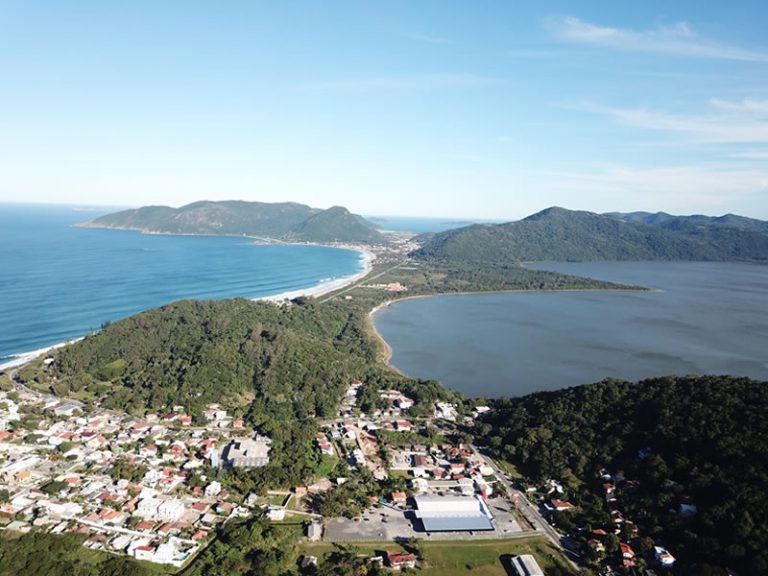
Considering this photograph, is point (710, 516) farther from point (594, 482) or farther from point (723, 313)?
point (723, 313)

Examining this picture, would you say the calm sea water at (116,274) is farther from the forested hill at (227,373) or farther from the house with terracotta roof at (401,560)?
the house with terracotta roof at (401,560)

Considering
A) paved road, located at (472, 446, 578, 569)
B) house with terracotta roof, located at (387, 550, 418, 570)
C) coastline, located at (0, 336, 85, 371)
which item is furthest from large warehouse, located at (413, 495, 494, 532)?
coastline, located at (0, 336, 85, 371)

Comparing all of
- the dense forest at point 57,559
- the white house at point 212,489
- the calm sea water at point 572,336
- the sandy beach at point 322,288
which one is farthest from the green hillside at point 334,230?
the dense forest at point 57,559

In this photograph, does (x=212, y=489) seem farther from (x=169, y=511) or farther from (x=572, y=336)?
(x=572, y=336)

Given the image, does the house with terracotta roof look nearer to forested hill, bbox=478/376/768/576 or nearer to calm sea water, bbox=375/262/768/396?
forested hill, bbox=478/376/768/576

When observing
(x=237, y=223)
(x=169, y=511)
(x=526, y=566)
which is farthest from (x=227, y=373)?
(x=237, y=223)

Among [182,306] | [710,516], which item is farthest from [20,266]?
[710,516]

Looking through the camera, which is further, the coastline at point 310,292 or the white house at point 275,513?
the coastline at point 310,292
